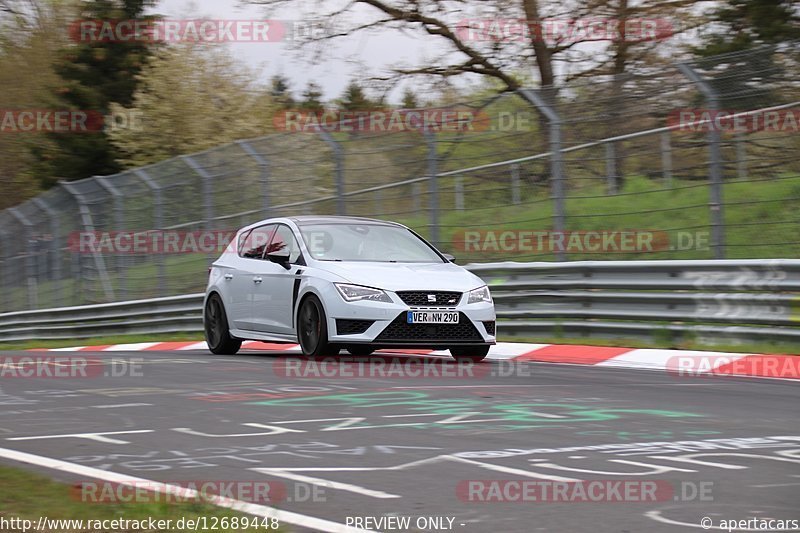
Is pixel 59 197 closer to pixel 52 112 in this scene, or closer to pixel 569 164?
pixel 569 164

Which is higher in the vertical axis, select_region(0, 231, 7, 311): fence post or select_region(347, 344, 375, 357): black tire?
select_region(0, 231, 7, 311): fence post

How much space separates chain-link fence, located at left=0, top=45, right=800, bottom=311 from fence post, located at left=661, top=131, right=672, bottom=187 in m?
0.01

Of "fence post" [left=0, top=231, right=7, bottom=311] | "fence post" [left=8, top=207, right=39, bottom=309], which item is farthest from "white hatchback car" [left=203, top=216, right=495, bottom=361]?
"fence post" [left=0, top=231, right=7, bottom=311]

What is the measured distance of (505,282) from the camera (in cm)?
1511

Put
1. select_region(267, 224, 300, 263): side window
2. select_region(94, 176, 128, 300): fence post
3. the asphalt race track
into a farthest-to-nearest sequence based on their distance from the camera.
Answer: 1. select_region(94, 176, 128, 300): fence post
2. select_region(267, 224, 300, 263): side window
3. the asphalt race track

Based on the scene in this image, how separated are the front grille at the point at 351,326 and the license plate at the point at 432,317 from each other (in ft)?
1.20

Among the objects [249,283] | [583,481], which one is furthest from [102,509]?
[249,283]

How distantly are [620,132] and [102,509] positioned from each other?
34.3ft

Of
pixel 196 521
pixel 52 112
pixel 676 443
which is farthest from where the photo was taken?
pixel 52 112

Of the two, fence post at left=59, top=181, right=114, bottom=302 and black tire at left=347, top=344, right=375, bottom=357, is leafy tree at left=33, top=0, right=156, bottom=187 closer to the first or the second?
fence post at left=59, top=181, right=114, bottom=302

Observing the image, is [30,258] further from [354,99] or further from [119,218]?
[354,99]

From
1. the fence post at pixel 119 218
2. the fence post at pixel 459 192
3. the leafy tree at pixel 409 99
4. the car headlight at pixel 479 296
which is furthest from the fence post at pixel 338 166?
the leafy tree at pixel 409 99

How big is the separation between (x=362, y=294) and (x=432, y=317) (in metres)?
0.67

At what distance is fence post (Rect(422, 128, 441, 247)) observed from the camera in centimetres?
1578
